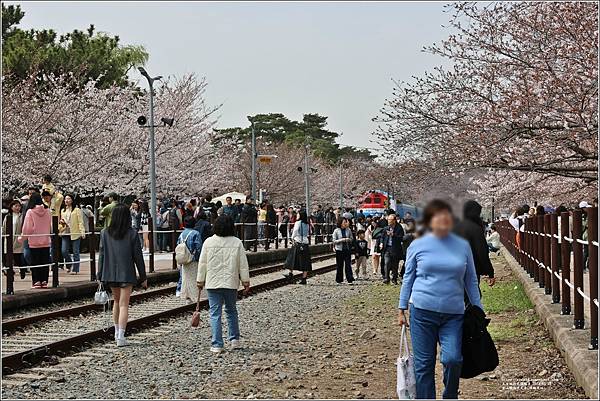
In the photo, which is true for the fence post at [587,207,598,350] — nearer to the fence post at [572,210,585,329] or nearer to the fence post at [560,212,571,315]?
the fence post at [572,210,585,329]

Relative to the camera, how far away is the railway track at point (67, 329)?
456 inches

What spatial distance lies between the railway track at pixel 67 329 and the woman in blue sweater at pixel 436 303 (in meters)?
5.19

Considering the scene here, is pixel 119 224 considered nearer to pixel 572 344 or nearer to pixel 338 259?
pixel 572 344

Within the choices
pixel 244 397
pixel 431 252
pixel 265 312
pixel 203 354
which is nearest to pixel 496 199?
pixel 265 312

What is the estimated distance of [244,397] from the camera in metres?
9.01

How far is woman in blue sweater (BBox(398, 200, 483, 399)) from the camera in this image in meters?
6.78

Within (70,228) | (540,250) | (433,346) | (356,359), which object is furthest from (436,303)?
(70,228)

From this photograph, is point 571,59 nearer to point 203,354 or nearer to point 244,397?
point 203,354

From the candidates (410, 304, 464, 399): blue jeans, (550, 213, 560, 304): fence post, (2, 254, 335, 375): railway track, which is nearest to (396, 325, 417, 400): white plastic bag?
(410, 304, 464, 399): blue jeans

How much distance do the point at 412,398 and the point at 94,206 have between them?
36693mm

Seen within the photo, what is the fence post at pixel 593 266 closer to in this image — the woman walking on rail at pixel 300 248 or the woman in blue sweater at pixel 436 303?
the woman in blue sweater at pixel 436 303

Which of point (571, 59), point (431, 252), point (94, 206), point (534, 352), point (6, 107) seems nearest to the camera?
point (431, 252)

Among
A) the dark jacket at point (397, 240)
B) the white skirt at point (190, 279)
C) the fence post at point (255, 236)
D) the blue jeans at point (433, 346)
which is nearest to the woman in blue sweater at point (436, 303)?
the blue jeans at point (433, 346)

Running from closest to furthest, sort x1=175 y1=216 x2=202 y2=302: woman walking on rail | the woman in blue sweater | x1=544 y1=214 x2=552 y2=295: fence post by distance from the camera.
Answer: the woman in blue sweater → x1=175 y1=216 x2=202 y2=302: woman walking on rail → x1=544 y1=214 x2=552 y2=295: fence post
